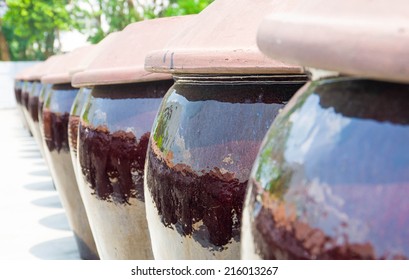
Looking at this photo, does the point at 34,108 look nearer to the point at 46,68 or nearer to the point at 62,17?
the point at 46,68

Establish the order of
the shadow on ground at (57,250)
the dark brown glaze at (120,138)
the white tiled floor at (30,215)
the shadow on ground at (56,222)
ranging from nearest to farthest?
the dark brown glaze at (120,138), the shadow on ground at (57,250), the white tiled floor at (30,215), the shadow on ground at (56,222)

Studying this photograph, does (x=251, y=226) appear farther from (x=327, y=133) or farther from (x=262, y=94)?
(x=262, y=94)

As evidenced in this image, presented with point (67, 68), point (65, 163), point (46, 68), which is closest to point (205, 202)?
point (65, 163)

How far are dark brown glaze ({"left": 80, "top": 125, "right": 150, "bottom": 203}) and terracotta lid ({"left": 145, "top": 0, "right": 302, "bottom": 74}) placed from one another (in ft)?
1.79

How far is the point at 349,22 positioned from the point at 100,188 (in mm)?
2028

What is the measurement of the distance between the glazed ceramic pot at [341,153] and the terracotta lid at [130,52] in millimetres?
1578

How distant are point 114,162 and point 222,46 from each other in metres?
1.01

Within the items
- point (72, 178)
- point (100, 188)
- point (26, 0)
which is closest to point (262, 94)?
point (100, 188)

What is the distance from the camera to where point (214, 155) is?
6.40ft

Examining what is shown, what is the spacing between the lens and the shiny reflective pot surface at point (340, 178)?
106 cm

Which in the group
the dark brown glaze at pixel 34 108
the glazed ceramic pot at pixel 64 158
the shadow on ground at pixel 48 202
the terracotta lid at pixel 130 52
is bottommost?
the shadow on ground at pixel 48 202

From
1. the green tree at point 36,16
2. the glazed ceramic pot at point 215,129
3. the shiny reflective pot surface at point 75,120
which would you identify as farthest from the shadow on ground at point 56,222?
the green tree at point 36,16

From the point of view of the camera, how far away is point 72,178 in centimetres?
432

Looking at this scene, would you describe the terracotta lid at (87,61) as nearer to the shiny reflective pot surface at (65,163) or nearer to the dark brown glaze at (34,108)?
the shiny reflective pot surface at (65,163)
